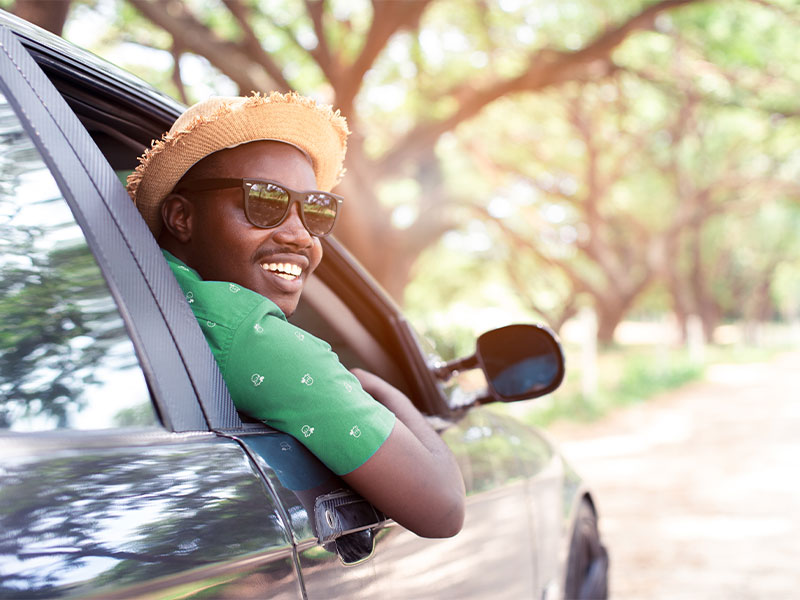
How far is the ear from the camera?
177cm

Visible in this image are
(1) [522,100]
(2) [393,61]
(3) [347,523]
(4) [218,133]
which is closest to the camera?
(3) [347,523]

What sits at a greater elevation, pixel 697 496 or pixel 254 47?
pixel 254 47

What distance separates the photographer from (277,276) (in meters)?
1.78

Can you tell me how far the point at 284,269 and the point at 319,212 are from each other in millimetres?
142

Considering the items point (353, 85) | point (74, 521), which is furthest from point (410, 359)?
point (353, 85)

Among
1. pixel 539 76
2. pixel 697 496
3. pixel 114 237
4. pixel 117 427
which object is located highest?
pixel 539 76

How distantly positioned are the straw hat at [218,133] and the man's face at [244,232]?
1.3 inches

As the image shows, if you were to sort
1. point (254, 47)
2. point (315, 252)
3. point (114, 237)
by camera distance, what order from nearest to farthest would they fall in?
point (114, 237), point (315, 252), point (254, 47)

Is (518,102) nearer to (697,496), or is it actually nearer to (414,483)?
(697,496)

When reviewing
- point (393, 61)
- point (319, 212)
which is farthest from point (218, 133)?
A: point (393, 61)

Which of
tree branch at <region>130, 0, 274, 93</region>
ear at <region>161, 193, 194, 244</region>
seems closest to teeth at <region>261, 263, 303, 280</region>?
ear at <region>161, 193, 194, 244</region>

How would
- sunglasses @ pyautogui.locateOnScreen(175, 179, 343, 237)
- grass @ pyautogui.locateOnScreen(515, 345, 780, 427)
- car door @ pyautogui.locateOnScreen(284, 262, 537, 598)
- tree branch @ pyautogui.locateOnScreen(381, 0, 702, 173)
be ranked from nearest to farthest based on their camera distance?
sunglasses @ pyautogui.locateOnScreen(175, 179, 343, 237) → car door @ pyautogui.locateOnScreen(284, 262, 537, 598) → tree branch @ pyautogui.locateOnScreen(381, 0, 702, 173) → grass @ pyautogui.locateOnScreen(515, 345, 780, 427)

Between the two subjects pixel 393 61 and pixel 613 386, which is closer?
pixel 393 61

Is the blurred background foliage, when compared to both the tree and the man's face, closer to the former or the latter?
the tree
